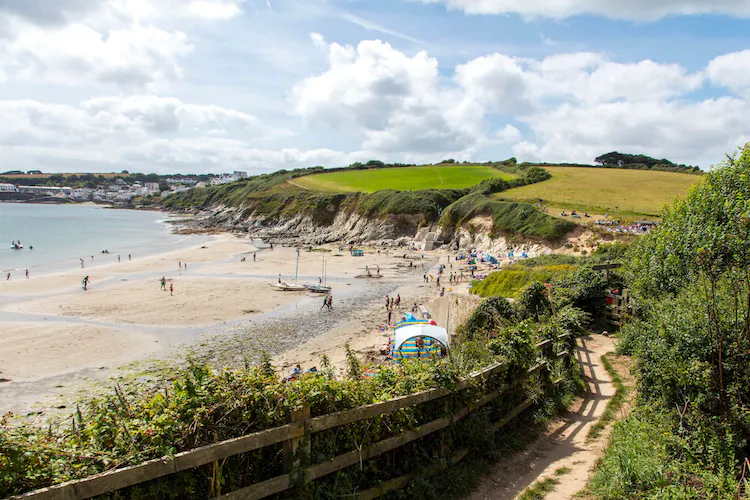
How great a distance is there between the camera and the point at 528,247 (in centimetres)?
5622

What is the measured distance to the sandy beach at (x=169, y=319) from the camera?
67.3ft

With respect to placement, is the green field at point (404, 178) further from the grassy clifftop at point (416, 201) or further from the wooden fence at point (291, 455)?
the wooden fence at point (291, 455)

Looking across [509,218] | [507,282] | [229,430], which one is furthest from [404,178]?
[229,430]

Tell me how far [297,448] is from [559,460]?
16.7 ft

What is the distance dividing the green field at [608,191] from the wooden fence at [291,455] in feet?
189

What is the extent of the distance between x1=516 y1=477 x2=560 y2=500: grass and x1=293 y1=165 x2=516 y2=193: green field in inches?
3580

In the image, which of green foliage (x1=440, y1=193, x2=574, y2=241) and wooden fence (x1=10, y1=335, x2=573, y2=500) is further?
green foliage (x1=440, y1=193, x2=574, y2=241)

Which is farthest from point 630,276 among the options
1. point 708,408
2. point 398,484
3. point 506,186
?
point 506,186

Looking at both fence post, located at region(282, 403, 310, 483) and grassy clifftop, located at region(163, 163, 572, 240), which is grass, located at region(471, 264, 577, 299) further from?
grassy clifftop, located at region(163, 163, 572, 240)

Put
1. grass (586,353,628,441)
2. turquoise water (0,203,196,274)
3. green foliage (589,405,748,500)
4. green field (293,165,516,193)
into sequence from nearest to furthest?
green foliage (589,405,748,500) < grass (586,353,628,441) < turquoise water (0,203,196,274) < green field (293,165,516,193)

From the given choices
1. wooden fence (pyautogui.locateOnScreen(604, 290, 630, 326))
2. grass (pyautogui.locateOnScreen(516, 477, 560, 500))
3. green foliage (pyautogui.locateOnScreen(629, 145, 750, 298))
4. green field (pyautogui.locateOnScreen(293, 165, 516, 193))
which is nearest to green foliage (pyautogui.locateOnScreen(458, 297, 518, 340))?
green foliage (pyautogui.locateOnScreen(629, 145, 750, 298))

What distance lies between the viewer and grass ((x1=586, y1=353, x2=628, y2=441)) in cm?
866

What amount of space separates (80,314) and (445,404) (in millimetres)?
31712

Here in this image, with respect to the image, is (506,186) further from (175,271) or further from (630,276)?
(630,276)
